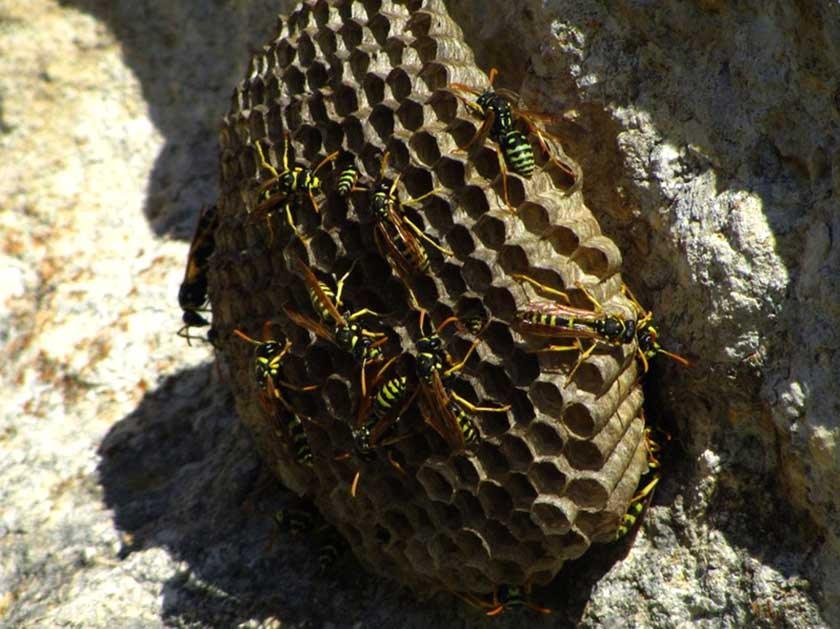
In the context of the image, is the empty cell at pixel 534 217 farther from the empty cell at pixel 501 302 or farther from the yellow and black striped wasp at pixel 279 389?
the yellow and black striped wasp at pixel 279 389

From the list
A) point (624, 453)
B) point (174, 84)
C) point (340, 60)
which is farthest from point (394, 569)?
point (174, 84)

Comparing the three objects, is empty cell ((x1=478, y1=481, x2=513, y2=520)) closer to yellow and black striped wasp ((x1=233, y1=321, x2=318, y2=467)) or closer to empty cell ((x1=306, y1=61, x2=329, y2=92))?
yellow and black striped wasp ((x1=233, y1=321, x2=318, y2=467))

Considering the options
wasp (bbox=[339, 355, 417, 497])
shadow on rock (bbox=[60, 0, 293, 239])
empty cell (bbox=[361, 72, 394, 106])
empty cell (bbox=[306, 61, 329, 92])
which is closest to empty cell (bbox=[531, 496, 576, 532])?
wasp (bbox=[339, 355, 417, 497])

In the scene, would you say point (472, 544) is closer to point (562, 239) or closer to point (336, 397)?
point (336, 397)

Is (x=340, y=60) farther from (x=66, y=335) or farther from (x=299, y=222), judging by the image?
(x=66, y=335)

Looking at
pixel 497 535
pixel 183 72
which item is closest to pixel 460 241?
pixel 497 535

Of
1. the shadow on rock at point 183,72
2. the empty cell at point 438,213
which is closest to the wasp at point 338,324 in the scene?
the empty cell at point 438,213
